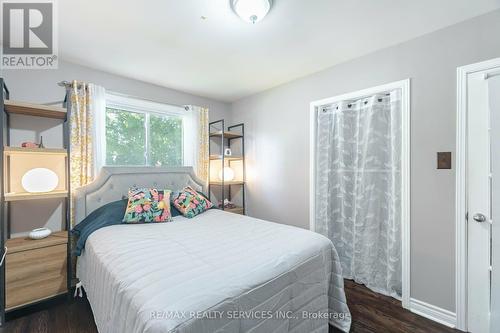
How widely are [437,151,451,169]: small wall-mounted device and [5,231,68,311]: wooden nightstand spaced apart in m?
3.49

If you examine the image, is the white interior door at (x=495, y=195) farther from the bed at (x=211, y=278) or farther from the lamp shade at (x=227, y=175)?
the lamp shade at (x=227, y=175)

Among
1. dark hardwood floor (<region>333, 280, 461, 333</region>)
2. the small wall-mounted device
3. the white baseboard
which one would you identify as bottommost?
dark hardwood floor (<region>333, 280, 461, 333</region>)

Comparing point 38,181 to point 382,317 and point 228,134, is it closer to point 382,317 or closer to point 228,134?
point 228,134

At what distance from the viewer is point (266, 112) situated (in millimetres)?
3502

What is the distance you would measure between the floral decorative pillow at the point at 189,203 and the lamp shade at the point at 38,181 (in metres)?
1.19

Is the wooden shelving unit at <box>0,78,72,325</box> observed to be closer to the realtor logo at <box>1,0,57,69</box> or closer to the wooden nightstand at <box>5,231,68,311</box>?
the wooden nightstand at <box>5,231,68,311</box>

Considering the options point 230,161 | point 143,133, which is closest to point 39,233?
point 143,133

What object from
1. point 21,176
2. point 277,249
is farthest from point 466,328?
point 21,176

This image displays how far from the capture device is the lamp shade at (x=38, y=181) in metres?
2.07

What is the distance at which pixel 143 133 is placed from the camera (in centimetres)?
314

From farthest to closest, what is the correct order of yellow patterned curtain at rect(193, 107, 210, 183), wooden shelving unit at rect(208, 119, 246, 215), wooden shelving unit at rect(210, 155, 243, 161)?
wooden shelving unit at rect(208, 119, 246, 215) < wooden shelving unit at rect(210, 155, 243, 161) < yellow patterned curtain at rect(193, 107, 210, 183)

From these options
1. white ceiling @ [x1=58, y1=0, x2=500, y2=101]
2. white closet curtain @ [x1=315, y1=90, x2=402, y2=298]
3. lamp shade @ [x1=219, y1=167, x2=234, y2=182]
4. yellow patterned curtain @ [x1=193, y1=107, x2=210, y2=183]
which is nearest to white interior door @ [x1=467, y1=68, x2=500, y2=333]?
white closet curtain @ [x1=315, y1=90, x2=402, y2=298]

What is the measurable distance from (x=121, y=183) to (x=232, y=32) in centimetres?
211

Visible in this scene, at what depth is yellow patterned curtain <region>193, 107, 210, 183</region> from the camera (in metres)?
3.53
